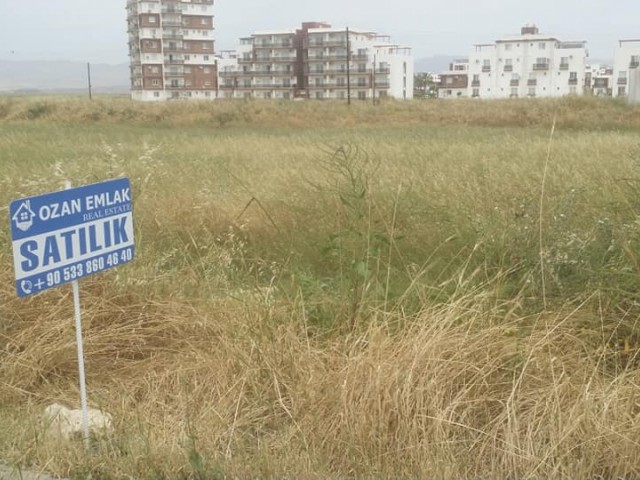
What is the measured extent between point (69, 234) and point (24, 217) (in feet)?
0.74

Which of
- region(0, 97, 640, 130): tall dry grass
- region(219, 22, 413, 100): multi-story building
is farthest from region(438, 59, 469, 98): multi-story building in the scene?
region(0, 97, 640, 130): tall dry grass

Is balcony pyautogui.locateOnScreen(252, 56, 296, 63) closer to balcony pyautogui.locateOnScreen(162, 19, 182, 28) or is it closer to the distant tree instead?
balcony pyautogui.locateOnScreen(162, 19, 182, 28)

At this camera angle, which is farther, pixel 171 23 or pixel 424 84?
pixel 424 84

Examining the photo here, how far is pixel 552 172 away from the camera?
7.81 metres

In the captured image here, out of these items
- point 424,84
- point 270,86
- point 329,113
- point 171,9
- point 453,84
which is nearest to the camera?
point 329,113

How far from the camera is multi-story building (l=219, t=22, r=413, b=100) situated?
331ft

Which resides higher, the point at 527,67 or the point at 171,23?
the point at 171,23

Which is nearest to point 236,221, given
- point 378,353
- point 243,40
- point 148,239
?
point 148,239

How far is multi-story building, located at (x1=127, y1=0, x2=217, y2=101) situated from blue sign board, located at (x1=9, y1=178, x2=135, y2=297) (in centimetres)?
10163

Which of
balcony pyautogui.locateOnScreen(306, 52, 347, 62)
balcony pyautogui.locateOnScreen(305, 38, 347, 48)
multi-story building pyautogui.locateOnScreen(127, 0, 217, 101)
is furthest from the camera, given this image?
multi-story building pyautogui.locateOnScreen(127, 0, 217, 101)

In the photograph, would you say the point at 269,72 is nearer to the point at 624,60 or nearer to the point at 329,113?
the point at 624,60

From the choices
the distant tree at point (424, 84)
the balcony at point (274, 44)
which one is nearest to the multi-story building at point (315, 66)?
the balcony at point (274, 44)

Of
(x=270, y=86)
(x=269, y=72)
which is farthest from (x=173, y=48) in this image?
(x=270, y=86)

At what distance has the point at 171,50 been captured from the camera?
340 ft
